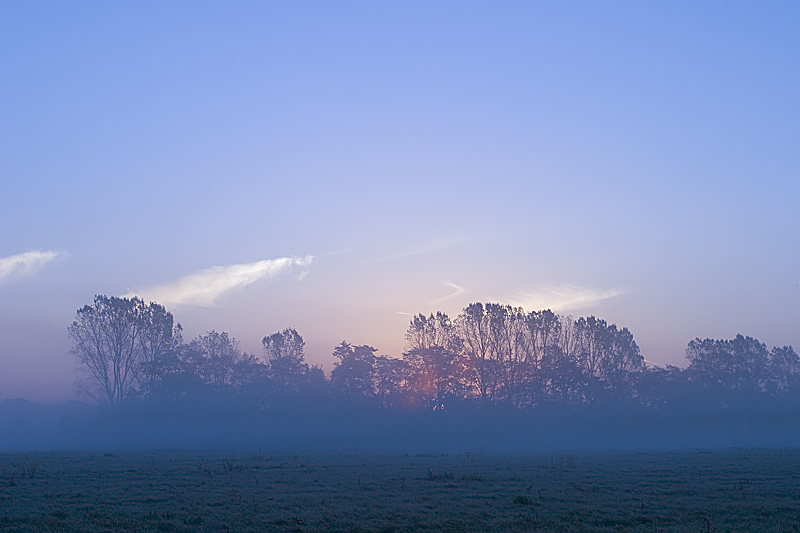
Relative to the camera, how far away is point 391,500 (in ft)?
65.4

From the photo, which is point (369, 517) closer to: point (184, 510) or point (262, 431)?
point (184, 510)

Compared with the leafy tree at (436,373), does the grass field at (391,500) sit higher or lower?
lower

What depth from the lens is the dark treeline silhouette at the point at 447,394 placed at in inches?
3334

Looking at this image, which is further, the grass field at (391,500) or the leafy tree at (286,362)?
the leafy tree at (286,362)

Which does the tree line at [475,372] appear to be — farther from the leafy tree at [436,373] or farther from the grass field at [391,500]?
the grass field at [391,500]

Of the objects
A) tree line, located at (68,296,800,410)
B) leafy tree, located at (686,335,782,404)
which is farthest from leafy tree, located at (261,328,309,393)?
leafy tree, located at (686,335,782,404)

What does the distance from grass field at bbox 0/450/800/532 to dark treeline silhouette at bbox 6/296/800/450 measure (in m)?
56.1

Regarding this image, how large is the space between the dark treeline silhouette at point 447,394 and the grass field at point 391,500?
5614 cm

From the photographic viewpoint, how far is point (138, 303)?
8306 centimetres

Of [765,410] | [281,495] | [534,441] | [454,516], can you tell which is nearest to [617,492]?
[454,516]

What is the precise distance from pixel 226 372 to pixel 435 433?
35.1 meters

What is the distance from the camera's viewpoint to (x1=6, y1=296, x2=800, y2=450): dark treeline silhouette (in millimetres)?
84688

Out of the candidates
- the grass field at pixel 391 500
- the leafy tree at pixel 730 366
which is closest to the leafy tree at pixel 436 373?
the leafy tree at pixel 730 366

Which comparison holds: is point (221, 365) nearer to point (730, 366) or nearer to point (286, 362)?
point (286, 362)
